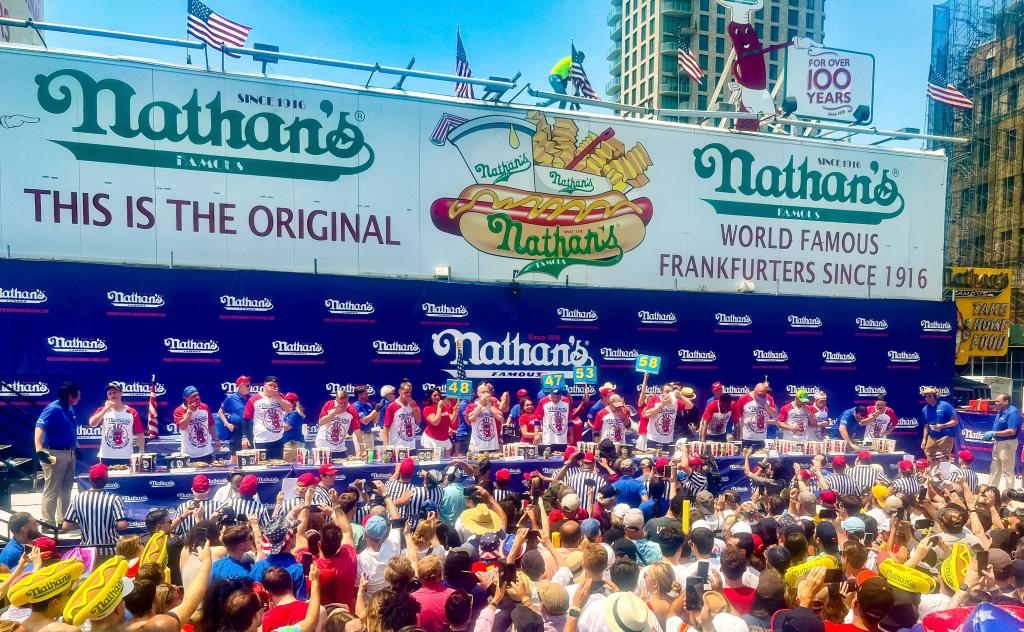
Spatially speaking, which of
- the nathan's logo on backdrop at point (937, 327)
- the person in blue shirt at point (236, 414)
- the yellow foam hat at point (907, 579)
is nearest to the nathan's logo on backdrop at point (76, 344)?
the person in blue shirt at point (236, 414)

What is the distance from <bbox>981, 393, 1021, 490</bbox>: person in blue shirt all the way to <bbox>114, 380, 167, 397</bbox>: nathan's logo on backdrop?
15.3 meters

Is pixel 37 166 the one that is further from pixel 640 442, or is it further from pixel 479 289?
pixel 640 442

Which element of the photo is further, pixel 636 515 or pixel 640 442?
pixel 640 442

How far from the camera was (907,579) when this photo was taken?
13.9 feet

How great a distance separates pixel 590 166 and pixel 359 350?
6.51 meters

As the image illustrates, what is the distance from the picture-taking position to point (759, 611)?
4.66 meters

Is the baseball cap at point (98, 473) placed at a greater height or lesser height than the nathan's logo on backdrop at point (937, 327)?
lesser

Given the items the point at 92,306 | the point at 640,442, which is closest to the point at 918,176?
the point at 640,442

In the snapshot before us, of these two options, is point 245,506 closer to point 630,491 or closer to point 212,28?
point 630,491

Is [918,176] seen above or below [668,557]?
above

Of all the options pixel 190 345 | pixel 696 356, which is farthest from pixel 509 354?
pixel 190 345

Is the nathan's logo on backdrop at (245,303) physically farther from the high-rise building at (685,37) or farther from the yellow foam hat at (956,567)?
the high-rise building at (685,37)

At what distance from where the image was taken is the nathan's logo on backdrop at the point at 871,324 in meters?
17.9

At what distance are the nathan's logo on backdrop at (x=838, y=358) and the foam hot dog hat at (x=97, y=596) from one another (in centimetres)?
1682
